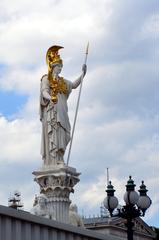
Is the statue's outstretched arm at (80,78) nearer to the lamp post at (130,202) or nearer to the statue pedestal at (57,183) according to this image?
the statue pedestal at (57,183)

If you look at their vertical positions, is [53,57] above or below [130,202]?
above

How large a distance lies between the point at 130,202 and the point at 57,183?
7.41 metres

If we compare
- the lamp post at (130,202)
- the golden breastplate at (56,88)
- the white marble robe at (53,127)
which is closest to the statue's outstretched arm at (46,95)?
the white marble robe at (53,127)

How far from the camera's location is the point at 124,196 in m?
21.1

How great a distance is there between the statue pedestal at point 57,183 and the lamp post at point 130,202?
21.7 ft

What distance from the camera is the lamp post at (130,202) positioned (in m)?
21.0

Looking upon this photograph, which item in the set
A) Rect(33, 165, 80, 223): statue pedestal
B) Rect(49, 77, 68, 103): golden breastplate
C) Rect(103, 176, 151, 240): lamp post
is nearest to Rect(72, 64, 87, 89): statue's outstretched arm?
Rect(49, 77, 68, 103): golden breastplate

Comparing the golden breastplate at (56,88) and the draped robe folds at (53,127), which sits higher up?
the golden breastplate at (56,88)

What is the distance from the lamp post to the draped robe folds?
7.19 metres

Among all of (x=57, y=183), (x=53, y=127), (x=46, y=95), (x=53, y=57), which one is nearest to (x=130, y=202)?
(x=57, y=183)

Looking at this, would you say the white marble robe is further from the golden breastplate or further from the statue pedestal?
the statue pedestal

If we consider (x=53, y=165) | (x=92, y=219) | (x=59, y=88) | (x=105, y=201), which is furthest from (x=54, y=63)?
Result: (x=92, y=219)

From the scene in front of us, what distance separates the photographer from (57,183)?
1106 inches

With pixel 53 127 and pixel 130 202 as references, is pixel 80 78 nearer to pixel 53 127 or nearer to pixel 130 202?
pixel 53 127
